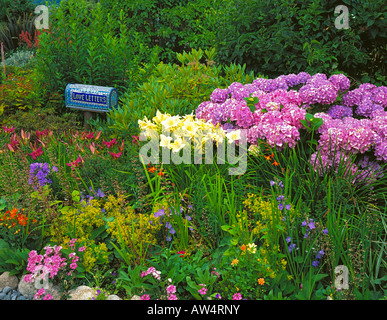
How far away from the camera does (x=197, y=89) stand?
4840mm

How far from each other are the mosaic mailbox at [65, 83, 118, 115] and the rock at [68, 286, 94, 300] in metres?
3.35

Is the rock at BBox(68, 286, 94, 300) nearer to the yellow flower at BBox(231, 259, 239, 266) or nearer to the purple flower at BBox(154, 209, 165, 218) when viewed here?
the purple flower at BBox(154, 209, 165, 218)

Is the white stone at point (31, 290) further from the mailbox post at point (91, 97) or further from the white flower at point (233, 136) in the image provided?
the mailbox post at point (91, 97)

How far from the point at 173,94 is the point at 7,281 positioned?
9.20 ft

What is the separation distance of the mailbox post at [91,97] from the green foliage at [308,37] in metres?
1.85

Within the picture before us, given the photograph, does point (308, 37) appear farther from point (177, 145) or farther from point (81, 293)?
point (81, 293)

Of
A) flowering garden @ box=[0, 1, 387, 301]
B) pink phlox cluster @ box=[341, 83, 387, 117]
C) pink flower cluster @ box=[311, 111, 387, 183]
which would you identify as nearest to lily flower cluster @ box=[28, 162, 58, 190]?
flowering garden @ box=[0, 1, 387, 301]

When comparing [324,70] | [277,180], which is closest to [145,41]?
[324,70]

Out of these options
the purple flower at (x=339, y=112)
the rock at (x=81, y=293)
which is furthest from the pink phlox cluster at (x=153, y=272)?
the purple flower at (x=339, y=112)

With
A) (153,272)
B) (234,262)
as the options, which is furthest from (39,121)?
(234,262)

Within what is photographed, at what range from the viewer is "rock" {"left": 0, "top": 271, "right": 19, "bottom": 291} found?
2.79 metres

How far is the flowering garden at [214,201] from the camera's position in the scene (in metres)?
2.56

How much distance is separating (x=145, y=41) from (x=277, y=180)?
6.81 metres
